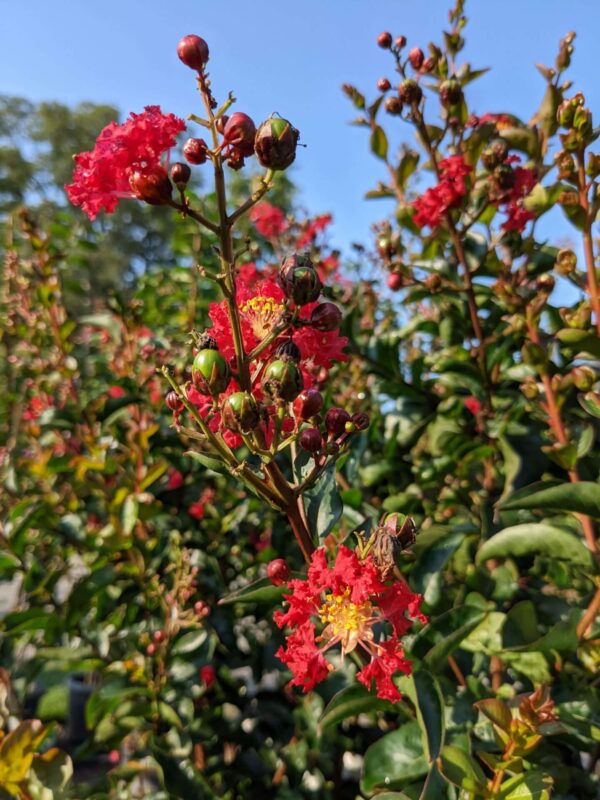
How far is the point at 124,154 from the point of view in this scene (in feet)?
2.77

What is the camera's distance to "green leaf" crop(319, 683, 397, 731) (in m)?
0.94

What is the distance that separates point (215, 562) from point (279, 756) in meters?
0.56

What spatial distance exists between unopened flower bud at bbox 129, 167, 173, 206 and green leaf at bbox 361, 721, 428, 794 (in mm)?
904

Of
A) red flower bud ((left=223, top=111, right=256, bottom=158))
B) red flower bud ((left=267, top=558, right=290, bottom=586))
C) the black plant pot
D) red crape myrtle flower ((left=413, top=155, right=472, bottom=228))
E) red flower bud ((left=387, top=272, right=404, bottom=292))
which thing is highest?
red crape myrtle flower ((left=413, top=155, right=472, bottom=228))

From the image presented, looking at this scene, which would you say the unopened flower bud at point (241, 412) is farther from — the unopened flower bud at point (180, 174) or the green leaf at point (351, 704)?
the green leaf at point (351, 704)

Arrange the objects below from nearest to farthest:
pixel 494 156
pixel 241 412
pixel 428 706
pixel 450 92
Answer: pixel 241 412
pixel 428 706
pixel 494 156
pixel 450 92

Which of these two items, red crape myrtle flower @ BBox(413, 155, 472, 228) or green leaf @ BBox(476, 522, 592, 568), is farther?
red crape myrtle flower @ BBox(413, 155, 472, 228)

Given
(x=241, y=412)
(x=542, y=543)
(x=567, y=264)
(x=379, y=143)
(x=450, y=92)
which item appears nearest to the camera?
(x=241, y=412)

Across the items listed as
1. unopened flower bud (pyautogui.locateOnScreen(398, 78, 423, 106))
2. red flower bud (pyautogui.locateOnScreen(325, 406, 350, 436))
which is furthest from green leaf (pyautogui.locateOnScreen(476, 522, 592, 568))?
unopened flower bud (pyautogui.locateOnScreen(398, 78, 423, 106))

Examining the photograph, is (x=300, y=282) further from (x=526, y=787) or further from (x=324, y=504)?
(x=526, y=787)

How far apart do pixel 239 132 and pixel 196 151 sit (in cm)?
6

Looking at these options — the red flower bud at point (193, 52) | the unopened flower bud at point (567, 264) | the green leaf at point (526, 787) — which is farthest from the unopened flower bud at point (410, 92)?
the green leaf at point (526, 787)

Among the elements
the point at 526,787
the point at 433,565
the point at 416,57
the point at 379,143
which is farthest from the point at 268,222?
the point at 526,787

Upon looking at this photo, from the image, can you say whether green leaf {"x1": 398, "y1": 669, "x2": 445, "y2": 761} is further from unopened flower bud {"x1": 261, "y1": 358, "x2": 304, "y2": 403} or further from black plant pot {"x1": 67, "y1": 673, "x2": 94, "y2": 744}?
black plant pot {"x1": 67, "y1": 673, "x2": 94, "y2": 744}
